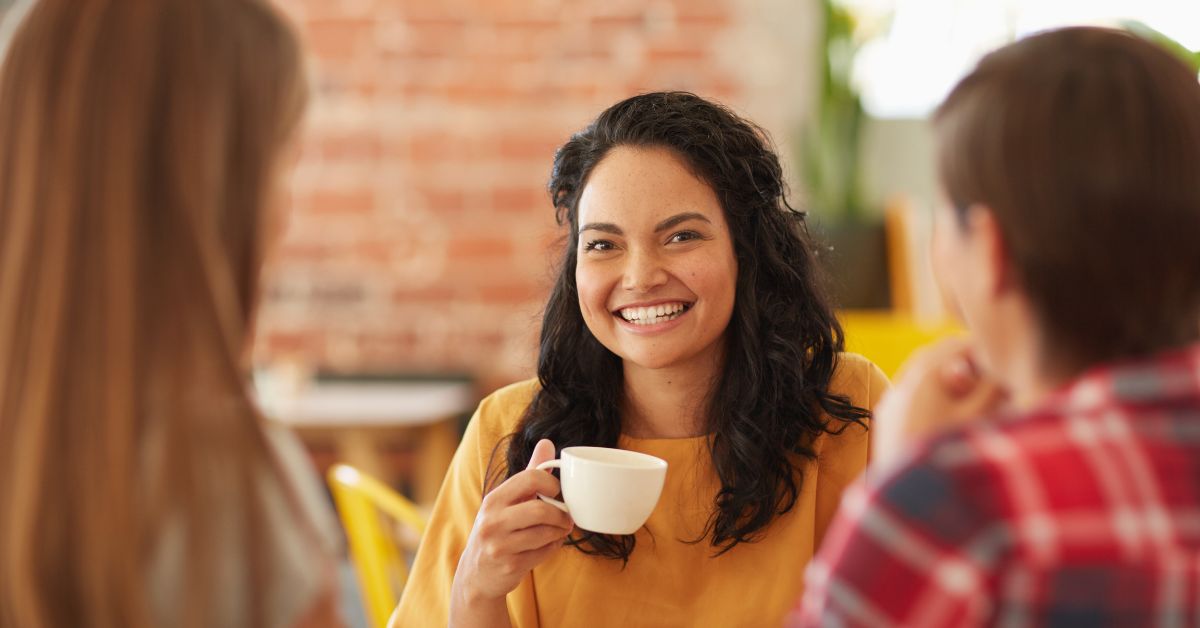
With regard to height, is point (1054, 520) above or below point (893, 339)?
above

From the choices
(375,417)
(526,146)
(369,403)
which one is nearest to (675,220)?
(375,417)

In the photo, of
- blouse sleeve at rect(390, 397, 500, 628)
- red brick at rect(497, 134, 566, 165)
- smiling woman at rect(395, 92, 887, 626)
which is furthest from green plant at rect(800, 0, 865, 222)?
blouse sleeve at rect(390, 397, 500, 628)

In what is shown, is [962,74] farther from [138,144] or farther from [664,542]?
[664,542]

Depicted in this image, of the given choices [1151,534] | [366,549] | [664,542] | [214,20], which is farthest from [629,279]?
[1151,534]

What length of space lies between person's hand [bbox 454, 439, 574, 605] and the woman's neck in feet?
1.08

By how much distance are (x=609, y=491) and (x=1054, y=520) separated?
0.54m

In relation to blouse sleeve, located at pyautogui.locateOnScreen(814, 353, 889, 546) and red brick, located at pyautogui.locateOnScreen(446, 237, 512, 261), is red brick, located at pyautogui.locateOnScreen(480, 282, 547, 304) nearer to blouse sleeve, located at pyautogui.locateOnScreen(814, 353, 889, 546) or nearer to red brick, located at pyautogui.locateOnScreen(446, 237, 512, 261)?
red brick, located at pyautogui.locateOnScreen(446, 237, 512, 261)

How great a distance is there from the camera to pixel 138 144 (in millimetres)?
736

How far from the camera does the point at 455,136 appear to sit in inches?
154

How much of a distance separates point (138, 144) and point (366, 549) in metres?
1.13

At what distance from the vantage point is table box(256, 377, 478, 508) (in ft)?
10.8

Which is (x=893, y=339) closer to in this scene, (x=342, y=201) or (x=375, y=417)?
(x=375, y=417)

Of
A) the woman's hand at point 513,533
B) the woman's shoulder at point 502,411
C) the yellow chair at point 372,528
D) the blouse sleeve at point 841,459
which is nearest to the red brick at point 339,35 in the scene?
the yellow chair at point 372,528

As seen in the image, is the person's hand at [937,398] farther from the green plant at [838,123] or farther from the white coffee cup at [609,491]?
the green plant at [838,123]
